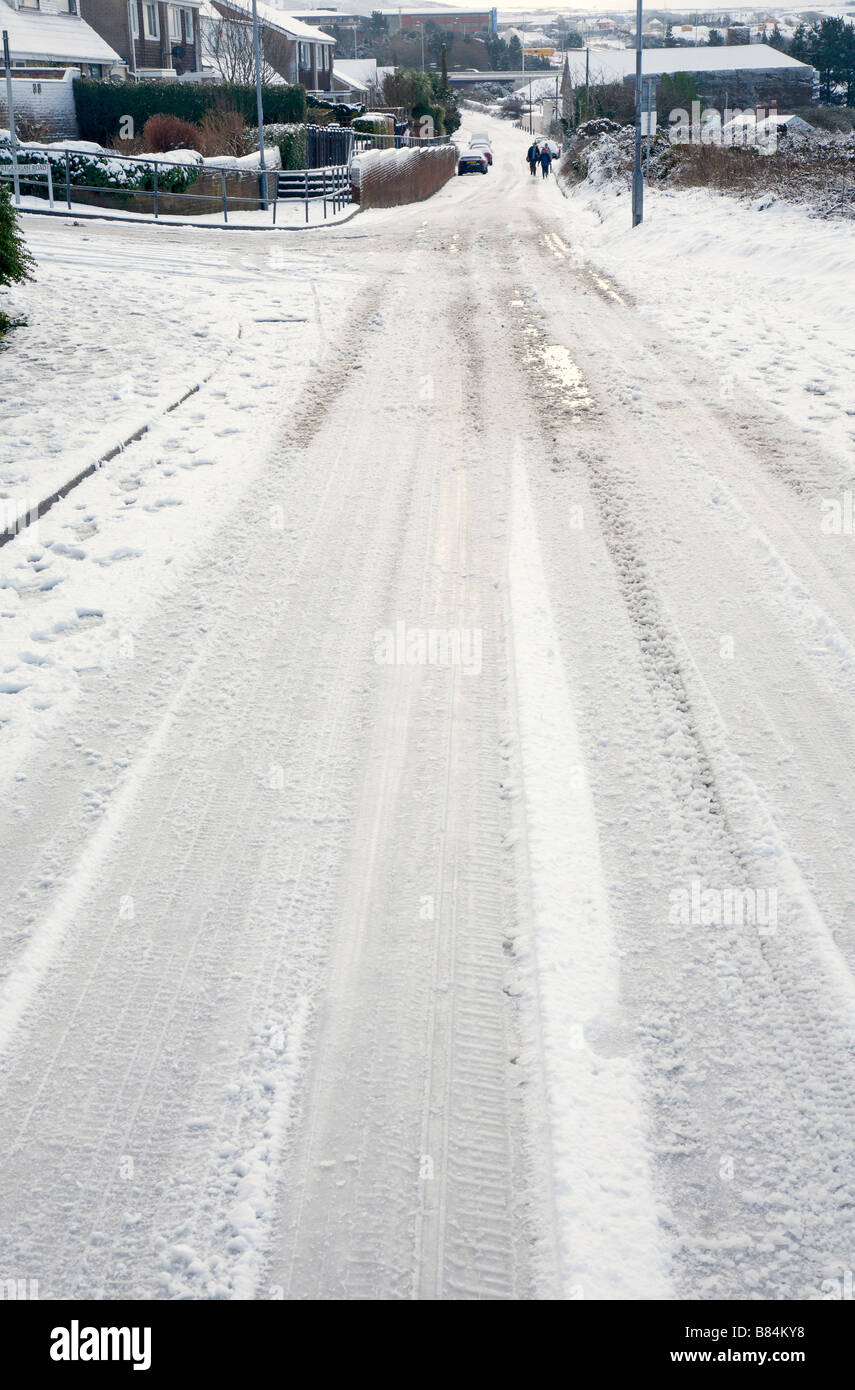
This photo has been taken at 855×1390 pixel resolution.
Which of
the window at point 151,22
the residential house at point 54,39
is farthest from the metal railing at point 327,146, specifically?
the window at point 151,22

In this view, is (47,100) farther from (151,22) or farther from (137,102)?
(151,22)

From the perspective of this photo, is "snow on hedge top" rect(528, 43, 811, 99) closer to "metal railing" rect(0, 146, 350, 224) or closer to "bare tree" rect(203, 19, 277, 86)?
"bare tree" rect(203, 19, 277, 86)

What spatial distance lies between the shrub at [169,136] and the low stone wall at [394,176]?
543 centimetres

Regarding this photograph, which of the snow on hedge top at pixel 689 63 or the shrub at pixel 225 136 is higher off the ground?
the snow on hedge top at pixel 689 63

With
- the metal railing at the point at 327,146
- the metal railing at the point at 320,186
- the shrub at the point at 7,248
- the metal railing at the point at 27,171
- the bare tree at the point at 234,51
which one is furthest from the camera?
the bare tree at the point at 234,51

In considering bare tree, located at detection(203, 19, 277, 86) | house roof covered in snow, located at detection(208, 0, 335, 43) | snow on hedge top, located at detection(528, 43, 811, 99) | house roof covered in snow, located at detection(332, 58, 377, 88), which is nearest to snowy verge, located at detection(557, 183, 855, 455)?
bare tree, located at detection(203, 19, 277, 86)

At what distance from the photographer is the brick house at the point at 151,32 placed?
47.5 metres

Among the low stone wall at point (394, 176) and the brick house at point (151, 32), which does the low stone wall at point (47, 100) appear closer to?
the brick house at point (151, 32)

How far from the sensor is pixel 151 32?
1991 inches

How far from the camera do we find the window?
49.7m

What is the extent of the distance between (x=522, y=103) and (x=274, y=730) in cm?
13902

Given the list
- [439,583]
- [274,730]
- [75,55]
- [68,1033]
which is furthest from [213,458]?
[75,55]

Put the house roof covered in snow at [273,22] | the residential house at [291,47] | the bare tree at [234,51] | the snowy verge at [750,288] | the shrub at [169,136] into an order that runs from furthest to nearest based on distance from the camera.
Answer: the residential house at [291,47], the house roof covered in snow at [273,22], the bare tree at [234,51], the shrub at [169,136], the snowy verge at [750,288]
